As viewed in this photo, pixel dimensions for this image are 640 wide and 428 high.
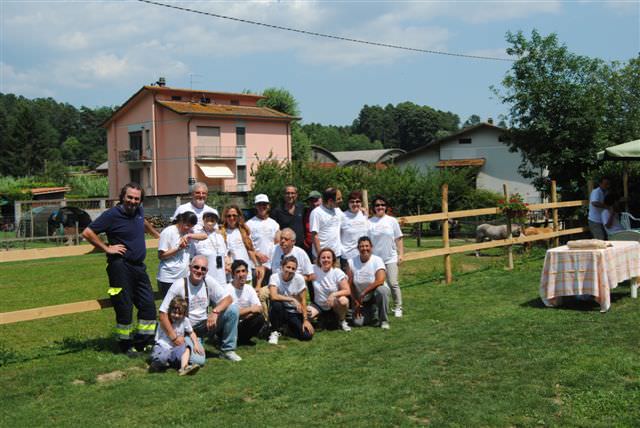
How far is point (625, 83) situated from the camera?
72.4 ft

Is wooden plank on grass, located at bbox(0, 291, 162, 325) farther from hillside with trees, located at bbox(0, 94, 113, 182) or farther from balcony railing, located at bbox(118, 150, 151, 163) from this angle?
hillside with trees, located at bbox(0, 94, 113, 182)

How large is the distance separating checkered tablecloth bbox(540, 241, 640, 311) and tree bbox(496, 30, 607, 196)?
9.01m

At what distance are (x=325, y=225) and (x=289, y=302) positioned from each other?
1.39 m

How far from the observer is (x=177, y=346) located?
6.15 m

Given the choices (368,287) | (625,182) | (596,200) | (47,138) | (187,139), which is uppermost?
(47,138)

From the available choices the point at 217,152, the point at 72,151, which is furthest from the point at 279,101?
the point at 72,151

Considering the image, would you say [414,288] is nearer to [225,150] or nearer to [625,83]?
[625,83]

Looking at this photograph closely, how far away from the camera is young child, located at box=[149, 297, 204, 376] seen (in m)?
6.09

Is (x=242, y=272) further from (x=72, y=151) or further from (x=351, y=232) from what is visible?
(x=72, y=151)

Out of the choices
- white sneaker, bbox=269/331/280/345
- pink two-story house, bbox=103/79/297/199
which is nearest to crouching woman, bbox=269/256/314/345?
white sneaker, bbox=269/331/280/345

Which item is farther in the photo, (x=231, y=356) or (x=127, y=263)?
(x=127, y=263)

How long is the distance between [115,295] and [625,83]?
788 inches

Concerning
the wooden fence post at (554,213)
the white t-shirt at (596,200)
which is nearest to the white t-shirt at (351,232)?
the white t-shirt at (596,200)

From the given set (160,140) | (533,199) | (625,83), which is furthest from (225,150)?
(625,83)
